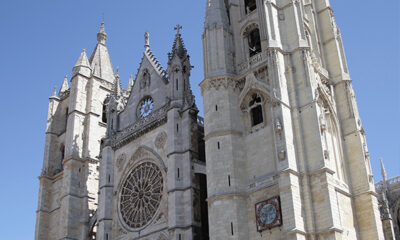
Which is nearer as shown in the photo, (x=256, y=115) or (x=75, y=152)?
(x=256, y=115)

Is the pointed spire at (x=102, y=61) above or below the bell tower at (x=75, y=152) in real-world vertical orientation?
above

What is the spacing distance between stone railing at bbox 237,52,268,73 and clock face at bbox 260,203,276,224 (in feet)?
24.1

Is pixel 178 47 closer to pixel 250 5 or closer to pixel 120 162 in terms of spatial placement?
pixel 250 5

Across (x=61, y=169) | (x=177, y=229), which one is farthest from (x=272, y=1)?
(x=61, y=169)

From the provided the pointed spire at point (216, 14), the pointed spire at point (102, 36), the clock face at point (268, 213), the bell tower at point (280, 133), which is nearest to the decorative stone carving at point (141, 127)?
the bell tower at point (280, 133)

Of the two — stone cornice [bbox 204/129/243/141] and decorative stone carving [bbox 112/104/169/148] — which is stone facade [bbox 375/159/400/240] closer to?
stone cornice [bbox 204/129/243/141]

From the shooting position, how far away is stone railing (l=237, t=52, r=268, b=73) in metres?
25.3

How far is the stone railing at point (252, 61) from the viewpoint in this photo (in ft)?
82.9

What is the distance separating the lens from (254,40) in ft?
91.4

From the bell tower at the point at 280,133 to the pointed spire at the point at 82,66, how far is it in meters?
15.2

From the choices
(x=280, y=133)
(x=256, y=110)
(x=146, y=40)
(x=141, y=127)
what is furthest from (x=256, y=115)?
(x=146, y=40)

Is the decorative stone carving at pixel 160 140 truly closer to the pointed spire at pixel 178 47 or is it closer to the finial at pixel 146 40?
the pointed spire at pixel 178 47

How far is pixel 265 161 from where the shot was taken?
2297 cm

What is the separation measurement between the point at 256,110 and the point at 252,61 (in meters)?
2.57
